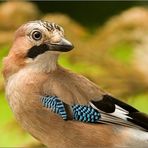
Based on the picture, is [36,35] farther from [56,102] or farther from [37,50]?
[56,102]

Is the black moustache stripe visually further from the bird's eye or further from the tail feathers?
the tail feathers

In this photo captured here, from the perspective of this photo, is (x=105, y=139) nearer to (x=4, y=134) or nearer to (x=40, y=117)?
(x=40, y=117)

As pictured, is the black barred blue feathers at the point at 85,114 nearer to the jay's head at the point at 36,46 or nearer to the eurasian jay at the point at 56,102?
the eurasian jay at the point at 56,102

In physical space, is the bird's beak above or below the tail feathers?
above

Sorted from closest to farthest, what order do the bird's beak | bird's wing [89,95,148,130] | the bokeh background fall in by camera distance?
the bird's beak < bird's wing [89,95,148,130] < the bokeh background

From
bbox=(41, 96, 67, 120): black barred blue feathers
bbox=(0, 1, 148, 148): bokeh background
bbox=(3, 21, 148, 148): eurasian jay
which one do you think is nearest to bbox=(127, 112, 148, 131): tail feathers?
bbox=(3, 21, 148, 148): eurasian jay

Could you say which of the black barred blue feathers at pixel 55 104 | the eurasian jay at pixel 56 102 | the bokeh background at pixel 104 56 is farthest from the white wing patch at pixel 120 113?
the bokeh background at pixel 104 56

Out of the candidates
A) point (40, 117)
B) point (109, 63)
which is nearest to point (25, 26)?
point (40, 117)

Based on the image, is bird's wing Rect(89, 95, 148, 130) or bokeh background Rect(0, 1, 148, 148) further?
bokeh background Rect(0, 1, 148, 148)

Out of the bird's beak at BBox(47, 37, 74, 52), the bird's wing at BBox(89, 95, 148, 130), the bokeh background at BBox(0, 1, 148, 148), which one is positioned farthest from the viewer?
the bokeh background at BBox(0, 1, 148, 148)

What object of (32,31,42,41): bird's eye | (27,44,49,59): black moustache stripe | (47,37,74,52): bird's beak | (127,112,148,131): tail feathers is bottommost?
(127,112,148,131): tail feathers
